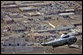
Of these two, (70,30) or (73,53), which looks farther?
Answer: (70,30)

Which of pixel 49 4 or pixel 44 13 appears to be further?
pixel 49 4

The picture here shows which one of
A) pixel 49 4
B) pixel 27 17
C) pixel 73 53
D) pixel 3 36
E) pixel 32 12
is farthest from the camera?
pixel 49 4

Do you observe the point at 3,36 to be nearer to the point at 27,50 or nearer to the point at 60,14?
the point at 60,14

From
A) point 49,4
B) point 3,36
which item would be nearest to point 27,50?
point 3,36

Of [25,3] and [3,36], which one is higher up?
[25,3]

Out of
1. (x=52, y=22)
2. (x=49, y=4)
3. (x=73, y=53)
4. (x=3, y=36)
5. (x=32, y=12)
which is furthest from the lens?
(x=49, y=4)

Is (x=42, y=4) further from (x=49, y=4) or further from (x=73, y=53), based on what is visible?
(x=73, y=53)

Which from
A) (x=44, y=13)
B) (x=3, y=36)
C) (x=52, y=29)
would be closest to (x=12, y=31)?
(x=3, y=36)

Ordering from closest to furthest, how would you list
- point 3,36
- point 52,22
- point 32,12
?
point 3,36
point 52,22
point 32,12

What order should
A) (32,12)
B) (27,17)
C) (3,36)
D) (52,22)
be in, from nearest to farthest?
(3,36) → (52,22) → (27,17) → (32,12)
